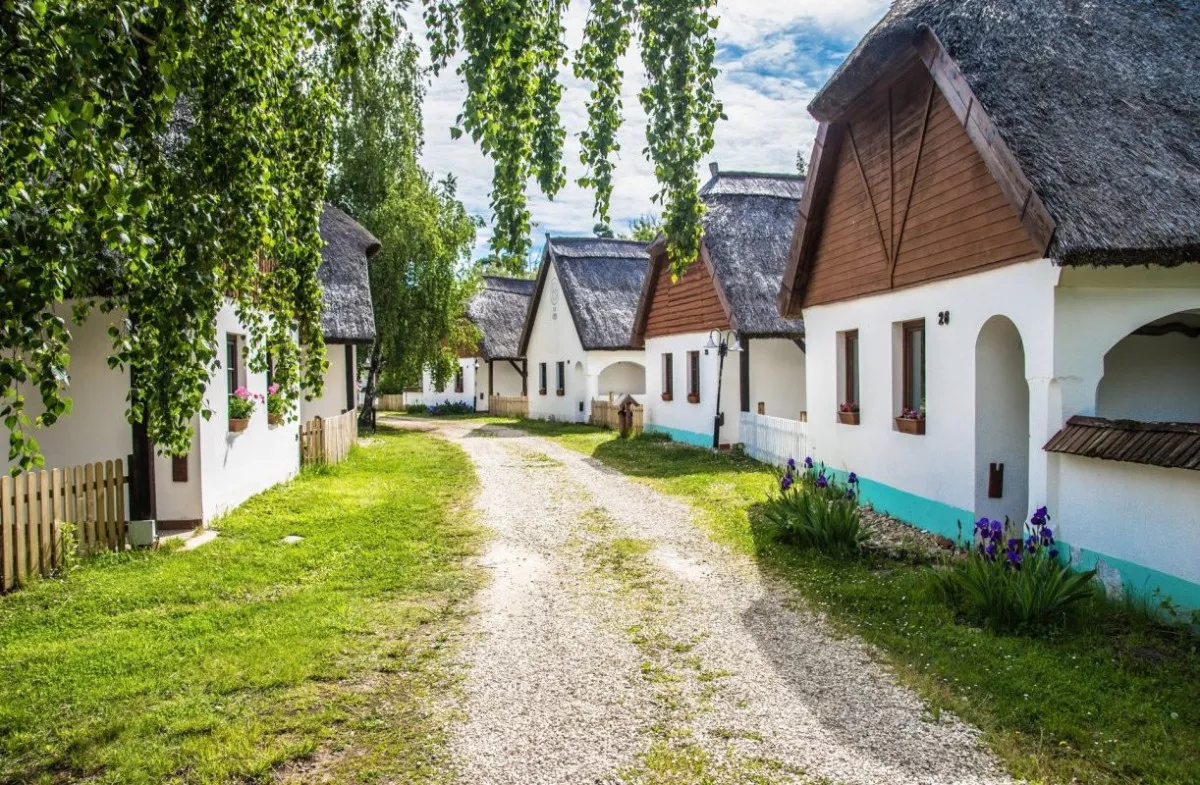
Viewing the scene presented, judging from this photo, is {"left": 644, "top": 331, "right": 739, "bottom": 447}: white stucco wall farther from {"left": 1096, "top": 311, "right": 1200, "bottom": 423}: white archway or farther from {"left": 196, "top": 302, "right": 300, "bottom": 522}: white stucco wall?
{"left": 196, "top": 302, "right": 300, "bottom": 522}: white stucco wall

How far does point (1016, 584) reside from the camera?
238 inches

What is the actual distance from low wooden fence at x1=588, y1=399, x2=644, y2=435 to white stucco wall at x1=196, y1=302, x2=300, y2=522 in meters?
11.1

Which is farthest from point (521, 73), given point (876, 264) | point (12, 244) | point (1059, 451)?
point (876, 264)

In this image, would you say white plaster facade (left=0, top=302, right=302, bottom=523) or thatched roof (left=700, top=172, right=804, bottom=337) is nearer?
white plaster facade (left=0, top=302, right=302, bottom=523)

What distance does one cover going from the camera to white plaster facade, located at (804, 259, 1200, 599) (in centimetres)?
652

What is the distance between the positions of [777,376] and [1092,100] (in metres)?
10.7

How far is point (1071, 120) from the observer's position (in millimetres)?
7324

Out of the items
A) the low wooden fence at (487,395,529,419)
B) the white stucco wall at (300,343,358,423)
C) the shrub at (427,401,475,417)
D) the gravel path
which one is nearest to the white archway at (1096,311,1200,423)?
the gravel path

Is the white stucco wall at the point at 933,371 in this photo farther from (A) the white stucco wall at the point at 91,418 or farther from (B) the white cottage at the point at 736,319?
(A) the white stucco wall at the point at 91,418

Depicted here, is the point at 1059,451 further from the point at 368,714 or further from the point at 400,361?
the point at 400,361

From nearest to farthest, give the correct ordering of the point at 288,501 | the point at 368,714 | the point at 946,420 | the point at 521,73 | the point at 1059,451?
the point at 521,73 → the point at 368,714 → the point at 1059,451 → the point at 946,420 → the point at 288,501

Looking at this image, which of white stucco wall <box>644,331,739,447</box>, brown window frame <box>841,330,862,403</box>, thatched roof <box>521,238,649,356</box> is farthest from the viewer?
thatched roof <box>521,238,649,356</box>

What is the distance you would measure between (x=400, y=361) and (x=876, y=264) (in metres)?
18.2

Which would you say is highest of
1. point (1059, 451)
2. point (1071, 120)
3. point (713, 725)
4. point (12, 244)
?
point (1071, 120)
